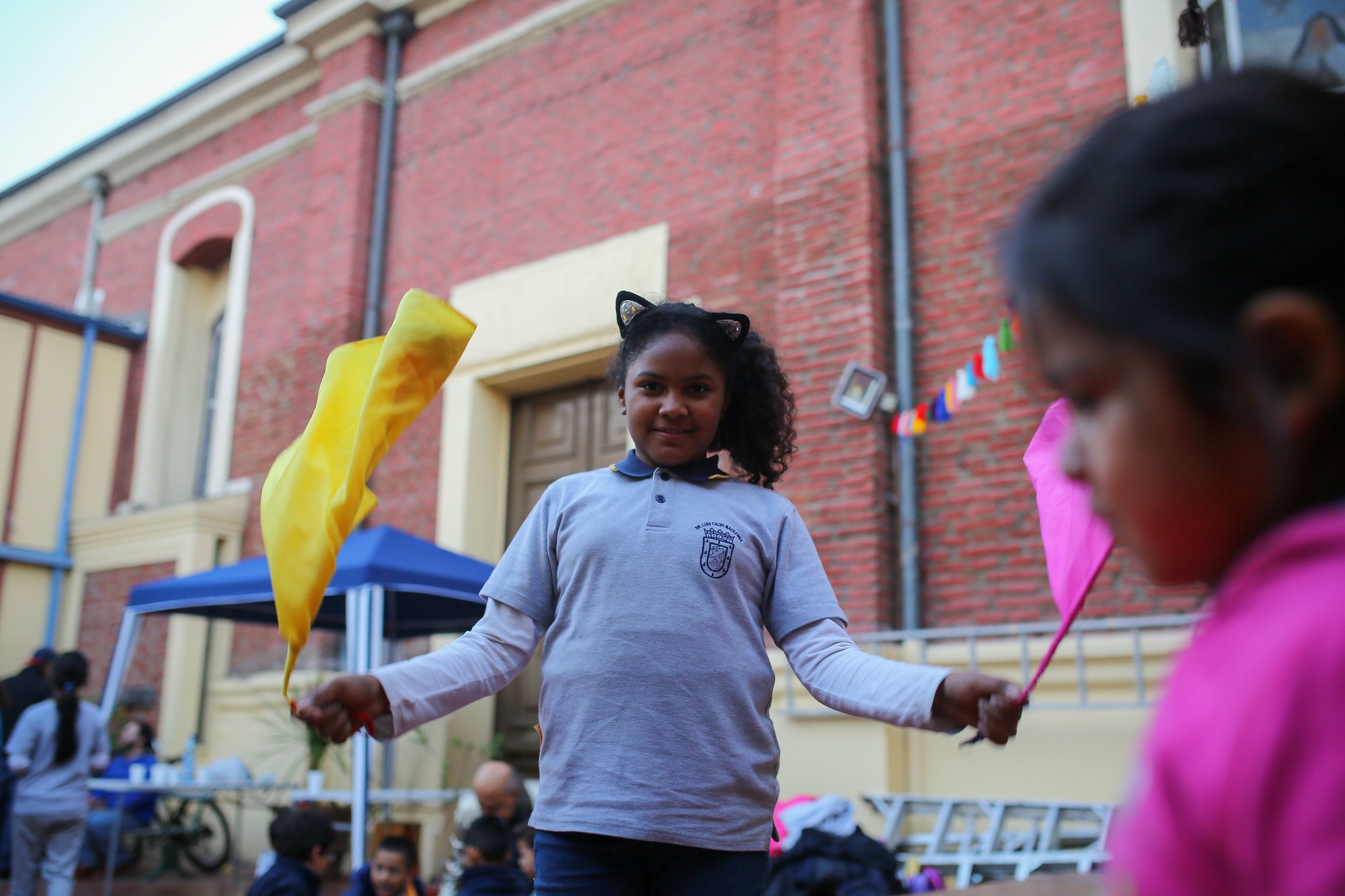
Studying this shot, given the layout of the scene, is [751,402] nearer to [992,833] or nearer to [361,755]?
[992,833]

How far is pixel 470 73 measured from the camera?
9531mm

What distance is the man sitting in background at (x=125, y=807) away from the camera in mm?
8695

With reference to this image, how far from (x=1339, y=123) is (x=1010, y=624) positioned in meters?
5.54

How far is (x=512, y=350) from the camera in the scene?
8539 mm

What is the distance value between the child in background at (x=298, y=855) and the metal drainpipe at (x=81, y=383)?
7209 mm

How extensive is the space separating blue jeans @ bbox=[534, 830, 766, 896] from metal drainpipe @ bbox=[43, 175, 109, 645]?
429 inches

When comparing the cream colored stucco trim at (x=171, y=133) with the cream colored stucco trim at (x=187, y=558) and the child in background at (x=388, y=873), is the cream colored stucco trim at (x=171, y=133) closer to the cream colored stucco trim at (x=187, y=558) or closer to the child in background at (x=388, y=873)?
the cream colored stucco trim at (x=187, y=558)

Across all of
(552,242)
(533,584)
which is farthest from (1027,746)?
(552,242)

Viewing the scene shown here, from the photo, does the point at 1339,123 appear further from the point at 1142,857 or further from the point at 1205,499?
the point at 1142,857

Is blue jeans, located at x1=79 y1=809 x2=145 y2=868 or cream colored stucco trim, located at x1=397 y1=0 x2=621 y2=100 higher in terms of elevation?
cream colored stucco trim, located at x1=397 y1=0 x2=621 y2=100

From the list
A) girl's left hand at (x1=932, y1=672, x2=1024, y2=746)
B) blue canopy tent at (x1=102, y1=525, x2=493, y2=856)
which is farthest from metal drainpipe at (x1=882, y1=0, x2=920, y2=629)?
girl's left hand at (x1=932, y1=672, x2=1024, y2=746)

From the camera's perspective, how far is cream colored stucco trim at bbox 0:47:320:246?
429 inches

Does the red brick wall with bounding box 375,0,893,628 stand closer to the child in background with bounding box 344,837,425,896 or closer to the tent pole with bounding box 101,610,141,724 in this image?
the tent pole with bounding box 101,610,141,724

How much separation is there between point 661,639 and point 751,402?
0.62 meters
